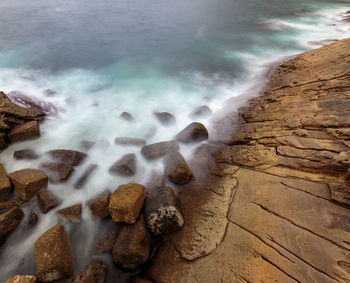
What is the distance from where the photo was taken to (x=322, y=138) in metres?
3.67

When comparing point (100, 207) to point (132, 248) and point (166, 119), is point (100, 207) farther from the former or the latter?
point (166, 119)

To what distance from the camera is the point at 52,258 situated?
9.00 feet

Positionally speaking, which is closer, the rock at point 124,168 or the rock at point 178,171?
the rock at point 178,171

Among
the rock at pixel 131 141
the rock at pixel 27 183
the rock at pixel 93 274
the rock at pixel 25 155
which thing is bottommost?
the rock at pixel 93 274

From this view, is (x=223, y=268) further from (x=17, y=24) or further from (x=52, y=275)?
(x=17, y=24)

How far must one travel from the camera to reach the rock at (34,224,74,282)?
2715 millimetres

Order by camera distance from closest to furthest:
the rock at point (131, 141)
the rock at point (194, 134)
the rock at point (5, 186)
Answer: the rock at point (5, 186) → the rock at point (194, 134) → the rock at point (131, 141)

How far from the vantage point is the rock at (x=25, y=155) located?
4.34 meters

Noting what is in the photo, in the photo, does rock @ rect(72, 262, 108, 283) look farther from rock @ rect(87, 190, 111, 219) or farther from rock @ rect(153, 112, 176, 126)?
rock @ rect(153, 112, 176, 126)

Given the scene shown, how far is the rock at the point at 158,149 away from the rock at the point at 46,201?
6.59 feet

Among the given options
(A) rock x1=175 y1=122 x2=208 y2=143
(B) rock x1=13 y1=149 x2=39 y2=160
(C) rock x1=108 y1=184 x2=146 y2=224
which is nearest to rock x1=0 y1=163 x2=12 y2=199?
(B) rock x1=13 y1=149 x2=39 y2=160

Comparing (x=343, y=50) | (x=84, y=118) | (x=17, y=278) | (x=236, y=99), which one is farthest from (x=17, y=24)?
(x=343, y=50)

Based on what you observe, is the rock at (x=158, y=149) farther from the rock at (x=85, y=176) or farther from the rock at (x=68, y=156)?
the rock at (x=68, y=156)

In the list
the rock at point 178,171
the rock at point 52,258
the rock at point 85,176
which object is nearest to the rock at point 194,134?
the rock at point 178,171
